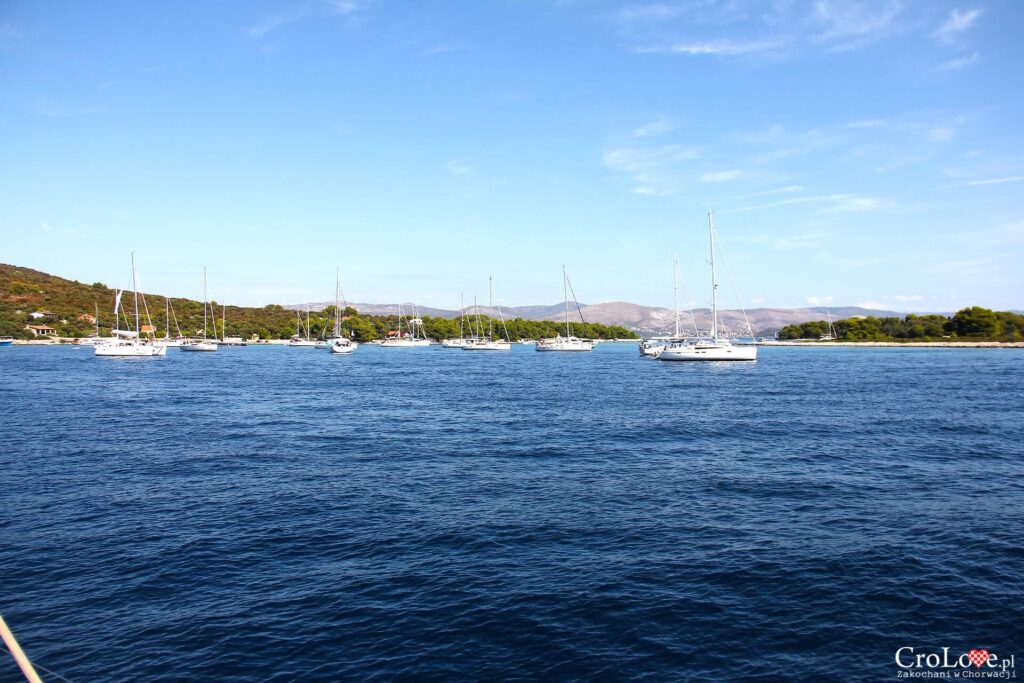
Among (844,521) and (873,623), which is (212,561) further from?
(844,521)

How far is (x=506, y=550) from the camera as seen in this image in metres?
18.8

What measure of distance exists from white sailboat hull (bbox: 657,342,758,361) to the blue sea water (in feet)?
235

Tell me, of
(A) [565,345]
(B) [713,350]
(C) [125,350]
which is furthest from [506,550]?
(A) [565,345]

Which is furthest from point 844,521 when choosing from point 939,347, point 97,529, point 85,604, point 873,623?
point 939,347

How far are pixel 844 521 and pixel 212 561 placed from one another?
20.6 m

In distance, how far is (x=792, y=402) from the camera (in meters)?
56.5

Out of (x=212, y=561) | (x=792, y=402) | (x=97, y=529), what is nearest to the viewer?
(x=212, y=561)

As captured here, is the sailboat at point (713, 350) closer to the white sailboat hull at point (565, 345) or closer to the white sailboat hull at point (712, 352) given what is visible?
the white sailboat hull at point (712, 352)

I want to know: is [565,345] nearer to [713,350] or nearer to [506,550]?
[713,350]

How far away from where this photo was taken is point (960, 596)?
15.6 m

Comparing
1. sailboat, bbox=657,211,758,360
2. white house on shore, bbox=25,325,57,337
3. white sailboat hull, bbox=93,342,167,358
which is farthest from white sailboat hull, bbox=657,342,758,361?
white house on shore, bbox=25,325,57,337

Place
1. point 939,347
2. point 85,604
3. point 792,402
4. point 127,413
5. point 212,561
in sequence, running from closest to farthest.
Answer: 1. point 85,604
2. point 212,561
3. point 127,413
4. point 792,402
5. point 939,347

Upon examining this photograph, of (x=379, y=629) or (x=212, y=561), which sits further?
(x=212, y=561)

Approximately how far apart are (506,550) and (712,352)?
102518mm
